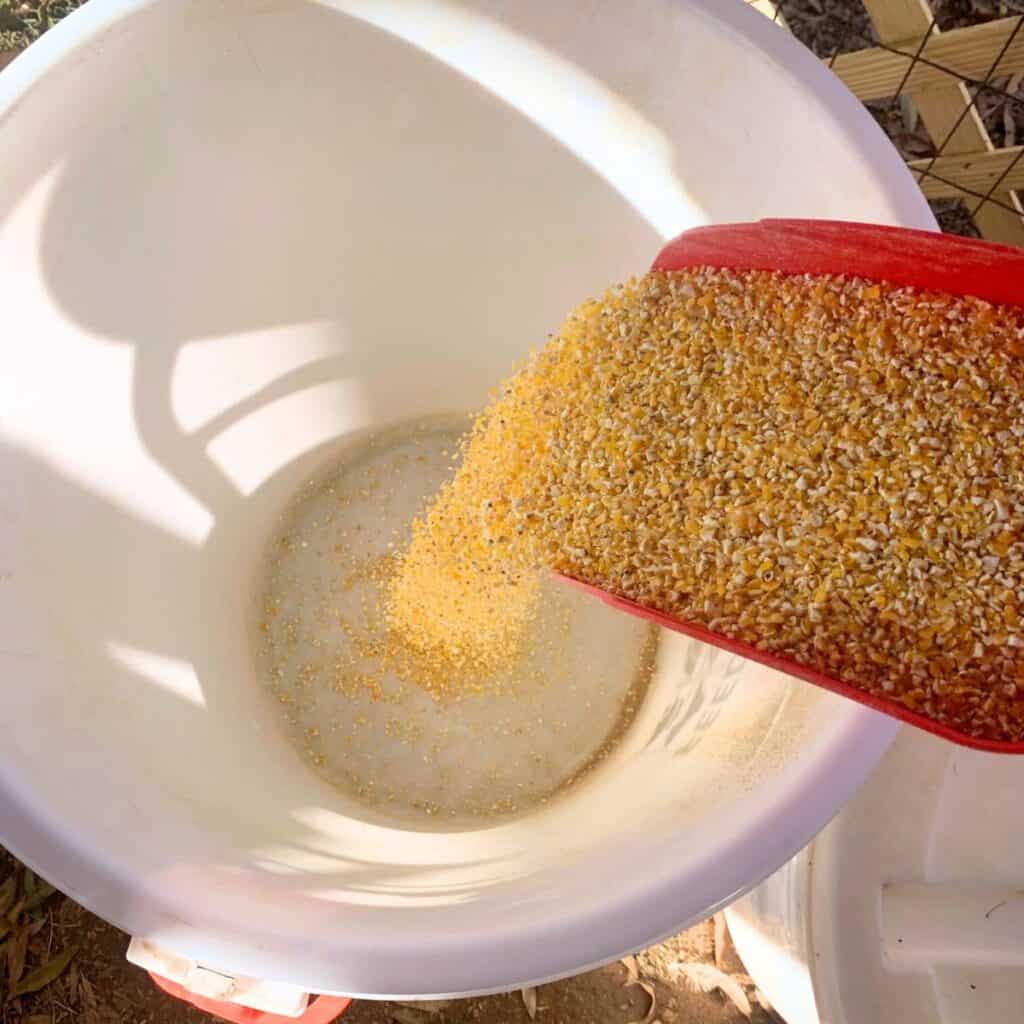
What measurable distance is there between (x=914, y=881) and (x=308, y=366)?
0.64 metres

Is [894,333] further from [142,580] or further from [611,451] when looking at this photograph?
[142,580]

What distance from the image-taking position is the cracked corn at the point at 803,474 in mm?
506

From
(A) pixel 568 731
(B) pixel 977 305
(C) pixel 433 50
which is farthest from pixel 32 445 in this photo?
(B) pixel 977 305

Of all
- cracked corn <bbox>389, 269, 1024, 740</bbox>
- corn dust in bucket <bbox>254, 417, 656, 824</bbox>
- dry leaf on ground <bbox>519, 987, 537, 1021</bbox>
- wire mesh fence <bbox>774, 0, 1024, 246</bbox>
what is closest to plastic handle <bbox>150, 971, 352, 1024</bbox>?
corn dust in bucket <bbox>254, 417, 656, 824</bbox>

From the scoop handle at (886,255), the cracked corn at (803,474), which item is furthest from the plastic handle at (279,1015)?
the scoop handle at (886,255)

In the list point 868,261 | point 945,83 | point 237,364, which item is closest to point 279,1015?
point 237,364

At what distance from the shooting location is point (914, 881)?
618 millimetres

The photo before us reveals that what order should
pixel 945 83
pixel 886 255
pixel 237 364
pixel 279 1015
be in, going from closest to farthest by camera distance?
pixel 886 255, pixel 279 1015, pixel 237 364, pixel 945 83

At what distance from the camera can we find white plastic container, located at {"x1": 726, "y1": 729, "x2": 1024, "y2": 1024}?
60 centimetres

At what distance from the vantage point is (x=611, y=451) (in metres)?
0.62

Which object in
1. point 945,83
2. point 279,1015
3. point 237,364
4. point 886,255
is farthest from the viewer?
point 945,83

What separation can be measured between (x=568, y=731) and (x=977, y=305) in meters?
0.49

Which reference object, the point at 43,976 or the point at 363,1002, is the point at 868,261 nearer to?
the point at 363,1002

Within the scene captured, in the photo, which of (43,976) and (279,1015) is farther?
(43,976)
